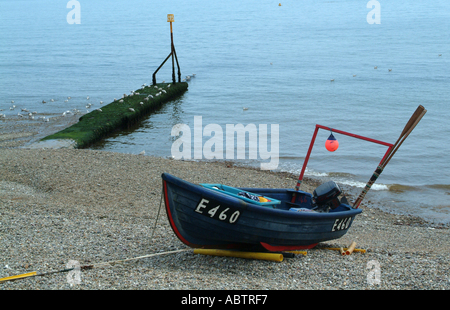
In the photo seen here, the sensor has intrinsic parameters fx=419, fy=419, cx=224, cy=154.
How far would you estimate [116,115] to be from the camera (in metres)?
22.0

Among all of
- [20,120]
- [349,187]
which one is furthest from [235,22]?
[349,187]

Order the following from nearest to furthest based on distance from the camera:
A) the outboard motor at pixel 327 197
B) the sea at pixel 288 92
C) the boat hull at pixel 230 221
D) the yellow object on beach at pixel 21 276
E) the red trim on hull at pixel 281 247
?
→ the yellow object on beach at pixel 21 276 < the boat hull at pixel 230 221 < the red trim on hull at pixel 281 247 < the outboard motor at pixel 327 197 < the sea at pixel 288 92

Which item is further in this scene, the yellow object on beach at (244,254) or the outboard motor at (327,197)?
the outboard motor at (327,197)

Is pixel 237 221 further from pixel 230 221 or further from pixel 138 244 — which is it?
pixel 138 244

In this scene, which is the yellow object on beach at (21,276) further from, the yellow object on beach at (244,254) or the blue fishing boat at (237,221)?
the yellow object on beach at (244,254)

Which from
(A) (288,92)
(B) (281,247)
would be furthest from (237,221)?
(A) (288,92)

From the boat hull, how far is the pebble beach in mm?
345

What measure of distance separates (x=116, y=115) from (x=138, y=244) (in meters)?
15.4

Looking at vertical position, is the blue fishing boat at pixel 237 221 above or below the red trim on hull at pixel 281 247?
above

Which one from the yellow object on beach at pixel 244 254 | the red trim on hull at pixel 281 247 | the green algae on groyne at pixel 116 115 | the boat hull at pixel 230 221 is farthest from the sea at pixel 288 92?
the yellow object on beach at pixel 244 254

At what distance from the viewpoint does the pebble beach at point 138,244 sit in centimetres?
609

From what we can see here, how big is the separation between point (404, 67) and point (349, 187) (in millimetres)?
31599

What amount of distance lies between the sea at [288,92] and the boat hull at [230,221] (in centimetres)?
661

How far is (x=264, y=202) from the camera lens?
24.7ft
